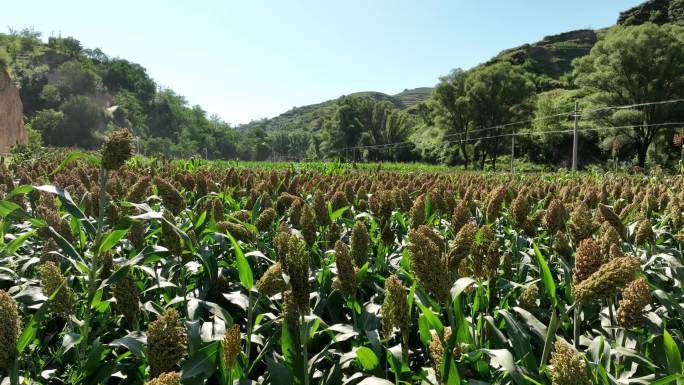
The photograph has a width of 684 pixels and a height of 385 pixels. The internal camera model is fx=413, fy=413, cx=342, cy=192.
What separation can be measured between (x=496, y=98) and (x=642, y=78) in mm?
19824

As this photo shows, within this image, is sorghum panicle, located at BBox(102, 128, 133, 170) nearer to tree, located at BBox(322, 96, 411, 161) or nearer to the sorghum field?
the sorghum field

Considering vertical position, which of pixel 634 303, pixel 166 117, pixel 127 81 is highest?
pixel 127 81

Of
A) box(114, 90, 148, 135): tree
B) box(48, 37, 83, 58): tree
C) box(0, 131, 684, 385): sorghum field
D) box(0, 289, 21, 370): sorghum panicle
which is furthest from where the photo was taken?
box(48, 37, 83, 58): tree

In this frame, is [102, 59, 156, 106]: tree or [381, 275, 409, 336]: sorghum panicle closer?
[381, 275, 409, 336]: sorghum panicle

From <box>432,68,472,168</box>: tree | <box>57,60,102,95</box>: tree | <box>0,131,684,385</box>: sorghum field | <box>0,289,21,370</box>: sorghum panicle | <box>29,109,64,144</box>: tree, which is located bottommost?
<box>0,131,684,385</box>: sorghum field

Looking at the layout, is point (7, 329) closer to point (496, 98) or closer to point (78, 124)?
point (496, 98)

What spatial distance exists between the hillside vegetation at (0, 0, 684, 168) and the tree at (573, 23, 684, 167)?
12 cm

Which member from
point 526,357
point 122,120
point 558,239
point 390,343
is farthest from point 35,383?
point 122,120

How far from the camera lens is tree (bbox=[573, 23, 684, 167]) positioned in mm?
46969

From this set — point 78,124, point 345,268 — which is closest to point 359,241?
point 345,268

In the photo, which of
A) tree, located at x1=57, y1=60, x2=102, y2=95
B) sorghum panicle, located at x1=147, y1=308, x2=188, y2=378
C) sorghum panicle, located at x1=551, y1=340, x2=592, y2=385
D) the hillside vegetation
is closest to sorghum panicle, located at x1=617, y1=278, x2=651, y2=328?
sorghum panicle, located at x1=551, y1=340, x2=592, y2=385

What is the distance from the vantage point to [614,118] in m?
47.4

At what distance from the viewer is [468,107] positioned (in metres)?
65.2

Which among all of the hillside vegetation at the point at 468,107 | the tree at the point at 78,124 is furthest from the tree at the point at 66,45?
the tree at the point at 78,124
